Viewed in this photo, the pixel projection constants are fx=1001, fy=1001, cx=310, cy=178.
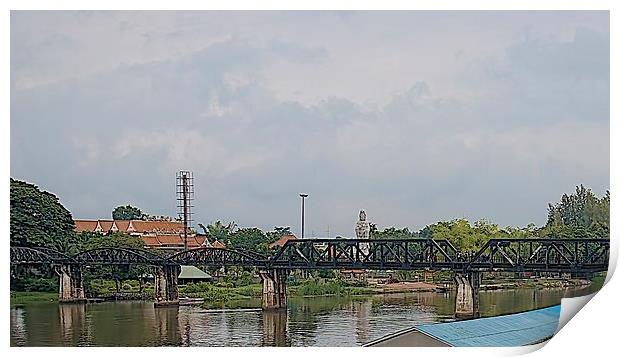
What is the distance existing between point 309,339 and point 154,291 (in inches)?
66.1

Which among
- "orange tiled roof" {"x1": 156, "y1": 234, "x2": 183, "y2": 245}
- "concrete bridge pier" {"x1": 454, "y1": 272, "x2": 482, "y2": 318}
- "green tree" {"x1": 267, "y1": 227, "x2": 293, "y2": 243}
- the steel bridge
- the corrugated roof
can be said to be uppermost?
"green tree" {"x1": 267, "y1": 227, "x2": 293, "y2": 243}

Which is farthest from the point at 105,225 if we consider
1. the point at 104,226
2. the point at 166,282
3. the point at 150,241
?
the point at 166,282

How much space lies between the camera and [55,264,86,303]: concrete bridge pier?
779cm

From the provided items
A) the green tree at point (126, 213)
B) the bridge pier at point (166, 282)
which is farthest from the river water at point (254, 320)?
the green tree at point (126, 213)

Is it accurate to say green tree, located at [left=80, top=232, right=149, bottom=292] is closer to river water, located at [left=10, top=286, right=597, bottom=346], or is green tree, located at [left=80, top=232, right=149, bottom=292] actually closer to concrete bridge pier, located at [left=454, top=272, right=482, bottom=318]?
river water, located at [left=10, top=286, right=597, bottom=346]

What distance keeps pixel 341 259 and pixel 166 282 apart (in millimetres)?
1409

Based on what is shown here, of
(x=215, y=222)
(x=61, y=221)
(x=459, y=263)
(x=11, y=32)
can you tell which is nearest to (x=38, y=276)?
(x=61, y=221)

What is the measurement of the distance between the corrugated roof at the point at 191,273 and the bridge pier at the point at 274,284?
1.63ft

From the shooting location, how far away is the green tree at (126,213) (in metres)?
7.02

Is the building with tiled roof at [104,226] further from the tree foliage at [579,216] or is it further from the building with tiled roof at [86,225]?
the tree foliage at [579,216]

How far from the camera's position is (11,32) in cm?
636

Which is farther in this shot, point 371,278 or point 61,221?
point 371,278

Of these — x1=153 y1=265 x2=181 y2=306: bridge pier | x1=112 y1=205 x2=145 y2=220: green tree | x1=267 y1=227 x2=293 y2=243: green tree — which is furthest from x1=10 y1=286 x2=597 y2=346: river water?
x1=112 y1=205 x2=145 y2=220: green tree
